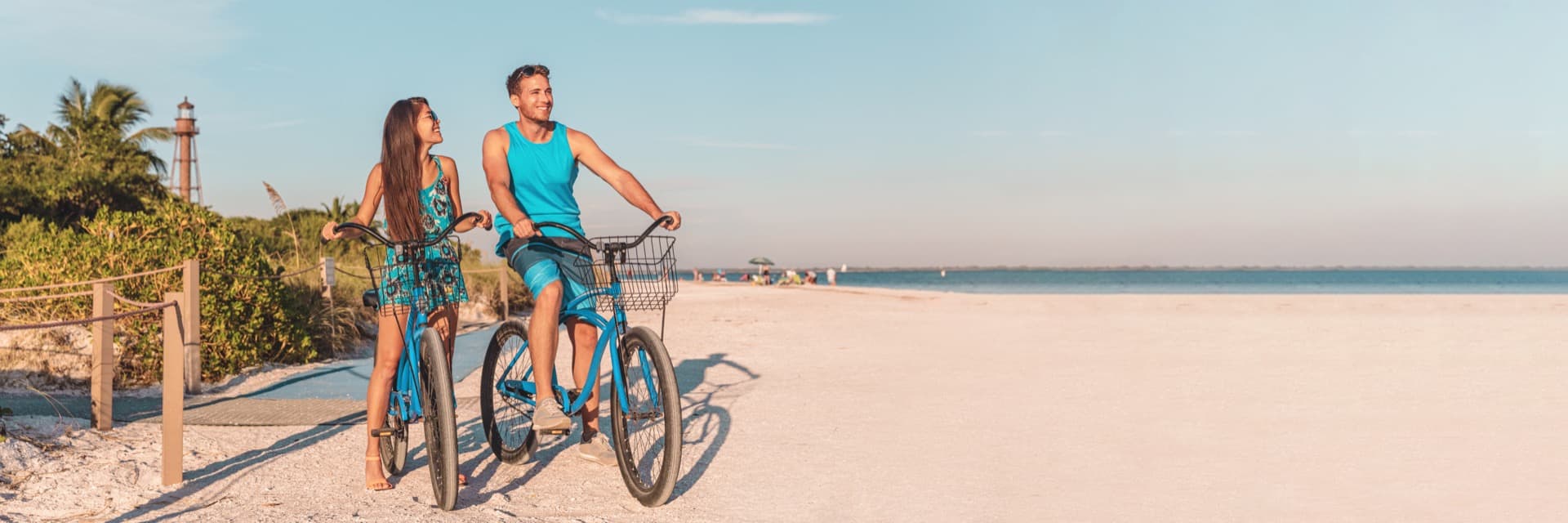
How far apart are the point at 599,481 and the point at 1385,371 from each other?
7785 millimetres

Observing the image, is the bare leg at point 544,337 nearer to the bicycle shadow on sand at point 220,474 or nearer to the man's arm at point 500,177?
the man's arm at point 500,177

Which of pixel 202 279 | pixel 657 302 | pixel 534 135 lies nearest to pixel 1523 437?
pixel 657 302

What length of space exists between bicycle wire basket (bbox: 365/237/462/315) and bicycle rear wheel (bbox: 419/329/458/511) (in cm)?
21

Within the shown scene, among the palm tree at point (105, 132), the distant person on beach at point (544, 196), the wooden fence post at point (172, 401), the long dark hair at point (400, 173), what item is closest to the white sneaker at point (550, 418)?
the distant person on beach at point (544, 196)

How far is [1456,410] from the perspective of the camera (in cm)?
738

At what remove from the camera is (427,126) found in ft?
15.7

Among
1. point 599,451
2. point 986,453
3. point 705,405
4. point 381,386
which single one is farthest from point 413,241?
point 705,405

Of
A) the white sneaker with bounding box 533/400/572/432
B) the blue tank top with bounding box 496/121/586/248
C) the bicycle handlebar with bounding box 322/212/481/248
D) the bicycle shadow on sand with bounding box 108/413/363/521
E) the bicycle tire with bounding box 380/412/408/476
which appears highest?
the blue tank top with bounding box 496/121/586/248

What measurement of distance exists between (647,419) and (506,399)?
1.05m

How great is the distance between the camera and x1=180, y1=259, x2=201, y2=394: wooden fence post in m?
8.30

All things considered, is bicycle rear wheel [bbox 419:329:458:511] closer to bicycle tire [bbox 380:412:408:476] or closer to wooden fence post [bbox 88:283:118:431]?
bicycle tire [bbox 380:412:408:476]

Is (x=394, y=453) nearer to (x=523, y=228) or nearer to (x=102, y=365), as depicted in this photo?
(x=523, y=228)

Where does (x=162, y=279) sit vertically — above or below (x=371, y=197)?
below

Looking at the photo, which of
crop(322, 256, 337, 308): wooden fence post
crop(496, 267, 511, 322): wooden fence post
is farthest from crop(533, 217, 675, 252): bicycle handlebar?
crop(496, 267, 511, 322): wooden fence post
